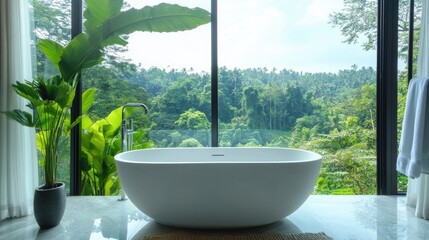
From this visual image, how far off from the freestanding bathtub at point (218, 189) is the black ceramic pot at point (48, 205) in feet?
1.51

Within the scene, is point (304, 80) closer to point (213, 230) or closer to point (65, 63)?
point (213, 230)

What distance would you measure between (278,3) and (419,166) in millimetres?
1677

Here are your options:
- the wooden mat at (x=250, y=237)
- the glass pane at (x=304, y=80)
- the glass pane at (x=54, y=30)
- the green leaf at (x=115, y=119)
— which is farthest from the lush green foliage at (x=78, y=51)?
the wooden mat at (x=250, y=237)

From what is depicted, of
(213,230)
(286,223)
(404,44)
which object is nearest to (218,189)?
(213,230)

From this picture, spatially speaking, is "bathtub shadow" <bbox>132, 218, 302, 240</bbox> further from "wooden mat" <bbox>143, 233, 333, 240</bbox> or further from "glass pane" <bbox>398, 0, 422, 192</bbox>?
"glass pane" <bbox>398, 0, 422, 192</bbox>

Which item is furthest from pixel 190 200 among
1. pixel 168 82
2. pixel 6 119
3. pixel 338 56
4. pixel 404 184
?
pixel 404 184

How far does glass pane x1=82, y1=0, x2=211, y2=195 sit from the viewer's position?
2566mm

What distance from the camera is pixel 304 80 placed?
2586 mm

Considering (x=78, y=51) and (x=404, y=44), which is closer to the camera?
(x=78, y=51)

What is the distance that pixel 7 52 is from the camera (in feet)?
6.53

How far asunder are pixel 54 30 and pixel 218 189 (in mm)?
1933

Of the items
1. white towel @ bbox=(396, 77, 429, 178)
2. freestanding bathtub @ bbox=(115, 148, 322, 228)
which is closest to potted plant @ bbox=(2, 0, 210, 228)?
freestanding bathtub @ bbox=(115, 148, 322, 228)

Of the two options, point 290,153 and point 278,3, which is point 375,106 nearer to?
point 290,153

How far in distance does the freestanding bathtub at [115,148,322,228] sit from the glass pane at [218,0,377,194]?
2.85ft
